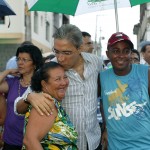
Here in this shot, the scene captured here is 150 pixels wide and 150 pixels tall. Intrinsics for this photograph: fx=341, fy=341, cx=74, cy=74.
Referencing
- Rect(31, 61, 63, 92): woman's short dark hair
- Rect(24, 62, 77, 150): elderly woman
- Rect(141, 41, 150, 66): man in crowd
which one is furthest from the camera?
Rect(141, 41, 150, 66): man in crowd

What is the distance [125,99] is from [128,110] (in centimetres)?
10

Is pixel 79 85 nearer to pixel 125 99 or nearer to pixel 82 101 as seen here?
pixel 82 101

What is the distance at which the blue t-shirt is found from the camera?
116 inches

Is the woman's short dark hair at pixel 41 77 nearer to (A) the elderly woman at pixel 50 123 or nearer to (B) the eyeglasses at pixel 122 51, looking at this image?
(A) the elderly woman at pixel 50 123

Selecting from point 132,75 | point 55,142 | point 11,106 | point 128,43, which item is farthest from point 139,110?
point 11,106

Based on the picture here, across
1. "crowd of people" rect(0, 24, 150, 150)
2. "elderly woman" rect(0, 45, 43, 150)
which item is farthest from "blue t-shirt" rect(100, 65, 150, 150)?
"elderly woman" rect(0, 45, 43, 150)

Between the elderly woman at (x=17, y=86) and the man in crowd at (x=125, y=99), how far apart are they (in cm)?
100

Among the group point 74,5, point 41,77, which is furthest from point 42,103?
point 74,5

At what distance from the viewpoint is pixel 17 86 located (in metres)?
3.82

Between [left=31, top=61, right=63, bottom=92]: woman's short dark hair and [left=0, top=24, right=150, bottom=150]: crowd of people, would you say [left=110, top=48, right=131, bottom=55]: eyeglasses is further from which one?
[left=31, top=61, right=63, bottom=92]: woman's short dark hair

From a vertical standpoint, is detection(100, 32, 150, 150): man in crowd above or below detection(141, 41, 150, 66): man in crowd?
below

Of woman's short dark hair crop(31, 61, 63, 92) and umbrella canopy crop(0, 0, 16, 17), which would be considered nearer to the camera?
woman's short dark hair crop(31, 61, 63, 92)

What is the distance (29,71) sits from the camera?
3.91 metres

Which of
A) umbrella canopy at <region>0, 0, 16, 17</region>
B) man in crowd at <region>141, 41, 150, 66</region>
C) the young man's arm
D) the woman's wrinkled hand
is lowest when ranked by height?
the young man's arm
